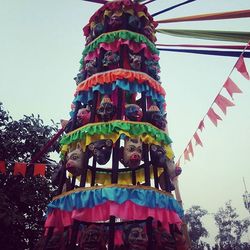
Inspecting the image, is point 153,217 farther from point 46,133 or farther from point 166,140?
point 46,133

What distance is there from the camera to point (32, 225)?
10.9 metres

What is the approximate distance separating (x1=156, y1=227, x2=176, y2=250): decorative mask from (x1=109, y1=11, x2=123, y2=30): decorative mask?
5.99 metres

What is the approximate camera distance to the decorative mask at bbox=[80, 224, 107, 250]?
6.14 meters

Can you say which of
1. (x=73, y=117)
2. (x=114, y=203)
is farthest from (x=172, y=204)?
(x=73, y=117)

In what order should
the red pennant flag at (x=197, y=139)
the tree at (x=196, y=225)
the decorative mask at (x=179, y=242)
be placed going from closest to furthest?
1. the decorative mask at (x=179, y=242)
2. the red pennant flag at (x=197, y=139)
3. the tree at (x=196, y=225)

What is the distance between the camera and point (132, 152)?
22.4 ft

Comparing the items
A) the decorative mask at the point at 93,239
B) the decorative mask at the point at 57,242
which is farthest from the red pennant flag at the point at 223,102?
the decorative mask at the point at 57,242

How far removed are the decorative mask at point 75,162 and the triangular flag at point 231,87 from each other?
3.92 meters

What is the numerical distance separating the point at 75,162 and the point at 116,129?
1.24 m

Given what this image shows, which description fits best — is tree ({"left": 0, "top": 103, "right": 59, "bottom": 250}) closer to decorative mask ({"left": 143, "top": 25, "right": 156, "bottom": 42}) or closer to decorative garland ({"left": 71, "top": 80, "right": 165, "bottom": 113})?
decorative garland ({"left": 71, "top": 80, "right": 165, "bottom": 113})

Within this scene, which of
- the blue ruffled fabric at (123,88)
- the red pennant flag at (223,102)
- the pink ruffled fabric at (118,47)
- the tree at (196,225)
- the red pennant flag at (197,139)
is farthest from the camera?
the tree at (196,225)

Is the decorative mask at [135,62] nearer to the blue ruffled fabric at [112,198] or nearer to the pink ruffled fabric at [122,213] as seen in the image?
the blue ruffled fabric at [112,198]

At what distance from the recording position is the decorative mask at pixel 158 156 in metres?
7.35

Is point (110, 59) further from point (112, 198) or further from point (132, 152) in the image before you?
point (112, 198)
